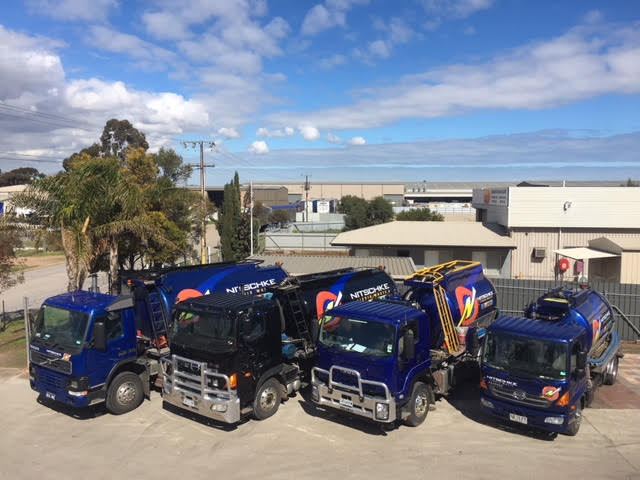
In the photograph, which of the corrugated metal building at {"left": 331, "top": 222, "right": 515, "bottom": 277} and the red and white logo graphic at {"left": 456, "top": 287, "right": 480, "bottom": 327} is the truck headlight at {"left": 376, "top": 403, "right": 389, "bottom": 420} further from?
the corrugated metal building at {"left": 331, "top": 222, "right": 515, "bottom": 277}

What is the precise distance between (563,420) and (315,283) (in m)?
6.43

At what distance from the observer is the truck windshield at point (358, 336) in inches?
394

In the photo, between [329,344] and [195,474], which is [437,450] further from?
[195,474]

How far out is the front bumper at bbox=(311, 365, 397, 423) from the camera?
31.9 ft

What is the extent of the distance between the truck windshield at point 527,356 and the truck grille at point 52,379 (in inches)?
357

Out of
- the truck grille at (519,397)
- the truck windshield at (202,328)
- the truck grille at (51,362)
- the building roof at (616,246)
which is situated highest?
the building roof at (616,246)

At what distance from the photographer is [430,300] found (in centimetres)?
1285

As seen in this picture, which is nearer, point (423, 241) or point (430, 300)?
point (430, 300)

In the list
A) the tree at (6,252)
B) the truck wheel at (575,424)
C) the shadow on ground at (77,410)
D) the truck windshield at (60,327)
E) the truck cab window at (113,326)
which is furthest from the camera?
the tree at (6,252)

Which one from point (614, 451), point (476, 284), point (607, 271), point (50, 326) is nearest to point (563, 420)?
point (614, 451)

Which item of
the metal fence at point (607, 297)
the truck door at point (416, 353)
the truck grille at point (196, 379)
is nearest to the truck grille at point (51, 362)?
the truck grille at point (196, 379)

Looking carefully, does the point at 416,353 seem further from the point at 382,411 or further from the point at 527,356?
the point at 527,356

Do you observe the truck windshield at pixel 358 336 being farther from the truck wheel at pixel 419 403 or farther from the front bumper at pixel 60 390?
the front bumper at pixel 60 390

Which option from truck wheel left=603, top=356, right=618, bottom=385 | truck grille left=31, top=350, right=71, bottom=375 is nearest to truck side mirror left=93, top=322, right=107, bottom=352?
truck grille left=31, top=350, right=71, bottom=375
